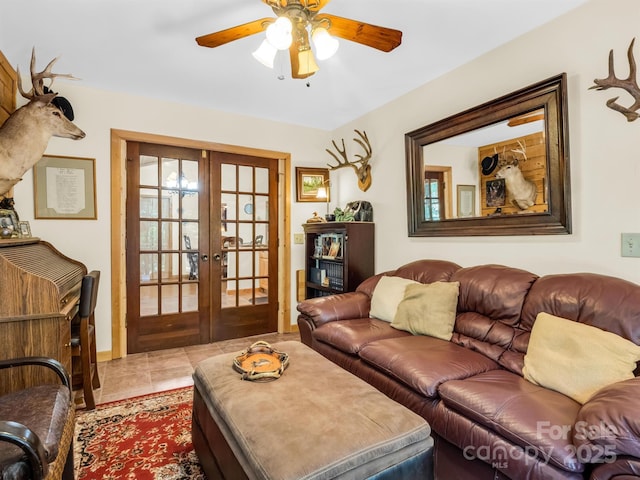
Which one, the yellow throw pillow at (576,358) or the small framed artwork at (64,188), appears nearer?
the yellow throw pillow at (576,358)

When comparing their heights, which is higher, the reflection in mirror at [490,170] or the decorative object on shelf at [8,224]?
the reflection in mirror at [490,170]

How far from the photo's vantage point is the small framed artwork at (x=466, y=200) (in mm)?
2617

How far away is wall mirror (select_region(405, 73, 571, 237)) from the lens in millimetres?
2094

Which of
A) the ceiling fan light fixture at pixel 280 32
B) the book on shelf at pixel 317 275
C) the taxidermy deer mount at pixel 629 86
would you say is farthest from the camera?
the book on shelf at pixel 317 275

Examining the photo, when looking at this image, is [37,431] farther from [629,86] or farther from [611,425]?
[629,86]

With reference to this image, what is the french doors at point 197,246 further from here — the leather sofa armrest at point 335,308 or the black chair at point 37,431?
the black chair at point 37,431

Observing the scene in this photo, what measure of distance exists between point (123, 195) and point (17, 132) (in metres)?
1.00

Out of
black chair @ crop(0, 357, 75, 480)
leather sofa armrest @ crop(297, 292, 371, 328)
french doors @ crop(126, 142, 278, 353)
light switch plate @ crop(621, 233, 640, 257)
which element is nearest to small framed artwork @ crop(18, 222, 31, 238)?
french doors @ crop(126, 142, 278, 353)

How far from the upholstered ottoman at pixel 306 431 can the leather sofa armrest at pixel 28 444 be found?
1.85 ft

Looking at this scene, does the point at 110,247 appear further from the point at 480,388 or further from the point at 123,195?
the point at 480,388

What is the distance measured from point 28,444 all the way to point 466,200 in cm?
281

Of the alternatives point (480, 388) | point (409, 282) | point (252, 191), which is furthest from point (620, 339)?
point (252, 191)

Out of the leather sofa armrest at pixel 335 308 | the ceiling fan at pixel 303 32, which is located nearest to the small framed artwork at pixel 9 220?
the ceiling fan at pixel 303 32

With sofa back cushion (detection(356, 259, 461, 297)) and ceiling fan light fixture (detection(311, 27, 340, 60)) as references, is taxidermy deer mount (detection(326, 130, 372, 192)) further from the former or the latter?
ceiling fan light fixture (detection(311, 27, 340, 60))
